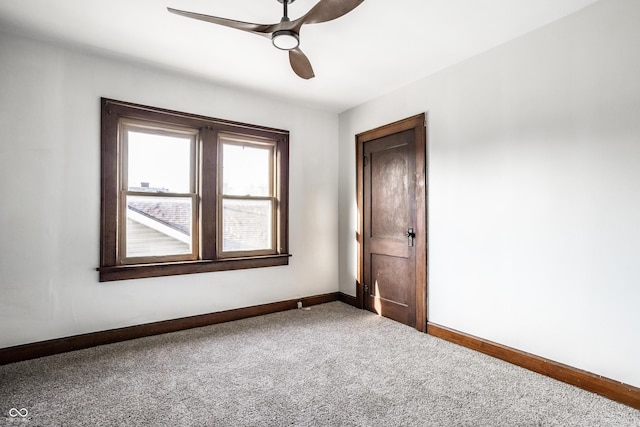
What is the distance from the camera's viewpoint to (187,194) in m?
3.69

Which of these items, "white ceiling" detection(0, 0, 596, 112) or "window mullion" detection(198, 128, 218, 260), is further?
"window mullion" detection(198, 128, 218, 260)

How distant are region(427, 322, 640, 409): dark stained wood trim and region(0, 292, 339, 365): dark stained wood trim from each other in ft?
6.62

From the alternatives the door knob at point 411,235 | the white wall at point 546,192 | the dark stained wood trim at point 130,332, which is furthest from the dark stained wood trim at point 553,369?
the dark stained wood trim at point 130,332

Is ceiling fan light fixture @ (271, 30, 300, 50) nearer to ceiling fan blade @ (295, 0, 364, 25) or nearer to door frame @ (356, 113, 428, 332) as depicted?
ceiling fan blade @ (295, 0, 364, 25)

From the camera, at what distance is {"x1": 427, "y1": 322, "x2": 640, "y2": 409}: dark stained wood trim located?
2219 mm

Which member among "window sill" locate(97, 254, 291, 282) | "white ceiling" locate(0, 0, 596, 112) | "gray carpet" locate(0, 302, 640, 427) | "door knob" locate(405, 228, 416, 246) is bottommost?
"gray carpet" locate(0, 302, 640, 427)

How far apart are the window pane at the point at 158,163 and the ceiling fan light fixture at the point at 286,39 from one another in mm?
1921

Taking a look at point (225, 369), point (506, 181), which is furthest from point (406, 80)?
point (225, 369)

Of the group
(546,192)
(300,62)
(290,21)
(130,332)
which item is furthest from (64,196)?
(546,192)

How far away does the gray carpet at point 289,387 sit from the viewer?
2041 mm

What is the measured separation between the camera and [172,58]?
321 centimetres

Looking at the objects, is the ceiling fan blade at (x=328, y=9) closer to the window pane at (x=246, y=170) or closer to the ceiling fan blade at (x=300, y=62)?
the ceiling fan blade at (x=300, y=62)

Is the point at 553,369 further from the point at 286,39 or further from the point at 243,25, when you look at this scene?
the point at 243,25

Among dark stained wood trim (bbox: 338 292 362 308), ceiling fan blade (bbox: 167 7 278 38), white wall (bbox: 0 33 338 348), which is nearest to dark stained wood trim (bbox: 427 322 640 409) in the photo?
dark stained wood trim (bbox: 338 292 362 308)
